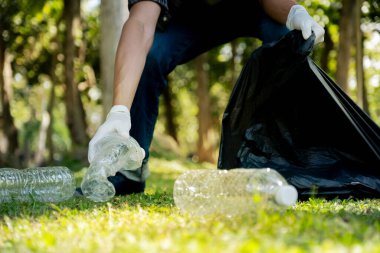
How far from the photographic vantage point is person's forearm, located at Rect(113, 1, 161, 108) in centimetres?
285

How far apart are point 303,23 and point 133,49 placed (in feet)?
3.05

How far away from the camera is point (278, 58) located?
314 centimetres

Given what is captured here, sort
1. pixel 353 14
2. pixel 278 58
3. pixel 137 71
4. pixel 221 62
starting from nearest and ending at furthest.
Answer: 1. pixel 137 71
2. pixel 278 58
3. pixel 353 14
4. pixel 221 62

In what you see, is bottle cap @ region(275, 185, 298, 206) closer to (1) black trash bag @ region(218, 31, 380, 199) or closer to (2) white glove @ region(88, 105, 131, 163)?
(2) white glove @ region(88, 105, 131, 163)

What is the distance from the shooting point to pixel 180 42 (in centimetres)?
348

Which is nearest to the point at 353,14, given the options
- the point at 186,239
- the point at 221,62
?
the point at 186,239

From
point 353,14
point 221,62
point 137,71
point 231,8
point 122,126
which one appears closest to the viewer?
point 122,126

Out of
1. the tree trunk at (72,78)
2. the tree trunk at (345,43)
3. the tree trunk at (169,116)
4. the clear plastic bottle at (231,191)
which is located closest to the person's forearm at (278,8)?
the clear plastic bottle at (231,191)

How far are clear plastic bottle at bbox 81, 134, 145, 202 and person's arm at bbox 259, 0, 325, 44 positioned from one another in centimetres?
111

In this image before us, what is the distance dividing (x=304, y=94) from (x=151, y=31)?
995mm

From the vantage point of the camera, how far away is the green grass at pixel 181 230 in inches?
56.1

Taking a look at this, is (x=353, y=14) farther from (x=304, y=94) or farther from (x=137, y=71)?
(x=137, y=71)

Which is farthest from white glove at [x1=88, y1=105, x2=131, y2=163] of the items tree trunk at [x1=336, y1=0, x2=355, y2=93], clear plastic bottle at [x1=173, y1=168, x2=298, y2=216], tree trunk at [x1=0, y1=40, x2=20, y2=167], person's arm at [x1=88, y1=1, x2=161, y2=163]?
tree trunk at [x1=0, y1=40, x2=20, y2=167]

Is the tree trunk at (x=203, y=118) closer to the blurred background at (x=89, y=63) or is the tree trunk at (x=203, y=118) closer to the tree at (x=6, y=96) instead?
the blurred background at (x=89, y=63)
